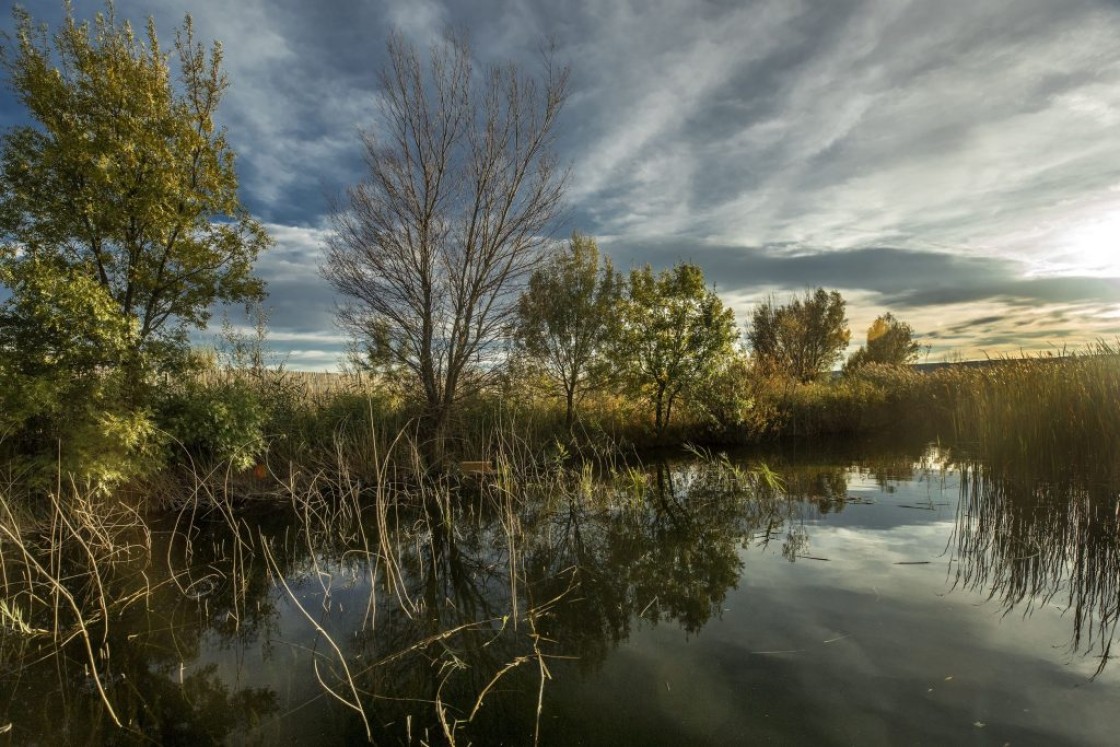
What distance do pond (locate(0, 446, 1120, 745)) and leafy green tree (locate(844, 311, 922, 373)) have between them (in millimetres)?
29482

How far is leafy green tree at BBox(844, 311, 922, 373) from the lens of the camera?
34781 mm

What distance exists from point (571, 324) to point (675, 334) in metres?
3.02

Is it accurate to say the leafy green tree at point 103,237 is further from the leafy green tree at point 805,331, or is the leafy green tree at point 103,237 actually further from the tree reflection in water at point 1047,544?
the leafy green tree at point 805,331

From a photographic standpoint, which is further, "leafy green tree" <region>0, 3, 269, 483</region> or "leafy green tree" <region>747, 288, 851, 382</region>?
"leafy green tree" <region>747, 288, 851, 382</region>

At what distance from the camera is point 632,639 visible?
14.2ft

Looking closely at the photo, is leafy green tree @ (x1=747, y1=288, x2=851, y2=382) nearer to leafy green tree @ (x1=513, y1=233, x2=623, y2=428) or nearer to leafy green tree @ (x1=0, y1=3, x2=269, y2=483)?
leafy green tree @ (x1=513, y1=233, x2=623, y2=428)

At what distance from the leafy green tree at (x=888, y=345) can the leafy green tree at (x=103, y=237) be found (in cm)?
3267

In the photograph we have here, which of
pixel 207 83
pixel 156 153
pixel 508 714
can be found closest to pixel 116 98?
pixel 156 153

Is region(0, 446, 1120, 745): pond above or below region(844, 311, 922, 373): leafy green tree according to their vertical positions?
below

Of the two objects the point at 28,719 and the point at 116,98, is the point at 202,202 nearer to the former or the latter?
the point at 116,98

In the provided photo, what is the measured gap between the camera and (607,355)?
16938mm

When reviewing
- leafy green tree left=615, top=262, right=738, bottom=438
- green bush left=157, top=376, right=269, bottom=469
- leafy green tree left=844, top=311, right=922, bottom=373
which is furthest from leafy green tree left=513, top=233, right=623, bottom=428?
leafy green tree left=844, top=311, right=922, bottom=373

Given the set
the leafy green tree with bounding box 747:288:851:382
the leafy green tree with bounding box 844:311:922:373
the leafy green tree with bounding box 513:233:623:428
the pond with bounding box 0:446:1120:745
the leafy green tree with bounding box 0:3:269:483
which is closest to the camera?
the pond with bounding box 0:446:1120:745

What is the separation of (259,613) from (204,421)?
21.9 ft
